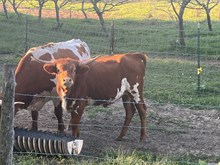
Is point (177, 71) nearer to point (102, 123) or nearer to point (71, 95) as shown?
point (102, 123)

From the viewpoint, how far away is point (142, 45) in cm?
1809

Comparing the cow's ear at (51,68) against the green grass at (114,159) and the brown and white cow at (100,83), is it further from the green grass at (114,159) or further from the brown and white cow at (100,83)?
the green grass at (114,159)

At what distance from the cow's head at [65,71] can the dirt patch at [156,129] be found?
3.15ft

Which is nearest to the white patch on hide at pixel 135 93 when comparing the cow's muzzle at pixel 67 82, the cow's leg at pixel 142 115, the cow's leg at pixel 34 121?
the cow's leg at pixel 142 115

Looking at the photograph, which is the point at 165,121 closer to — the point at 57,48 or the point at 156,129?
the point at 156,129

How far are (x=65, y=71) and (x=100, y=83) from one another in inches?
36.3

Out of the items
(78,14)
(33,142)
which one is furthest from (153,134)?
(78,14)

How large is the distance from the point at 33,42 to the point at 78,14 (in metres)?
21.1

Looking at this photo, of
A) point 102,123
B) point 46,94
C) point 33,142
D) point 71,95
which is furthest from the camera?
point 102,123

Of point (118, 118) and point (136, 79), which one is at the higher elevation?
point (136, 79)

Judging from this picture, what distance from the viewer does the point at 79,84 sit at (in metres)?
7.08

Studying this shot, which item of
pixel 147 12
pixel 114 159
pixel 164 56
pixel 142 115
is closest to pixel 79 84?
pixel 142 115

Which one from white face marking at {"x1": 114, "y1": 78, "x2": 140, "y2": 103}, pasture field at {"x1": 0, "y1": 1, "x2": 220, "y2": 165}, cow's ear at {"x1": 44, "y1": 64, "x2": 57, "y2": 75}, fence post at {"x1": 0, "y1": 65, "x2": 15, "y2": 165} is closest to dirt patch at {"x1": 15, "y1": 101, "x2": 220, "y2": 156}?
pasture field at {"x1": 0, "y1": 1, "x2": 220, "y2": 165}

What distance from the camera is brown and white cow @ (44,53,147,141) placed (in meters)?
6.75
